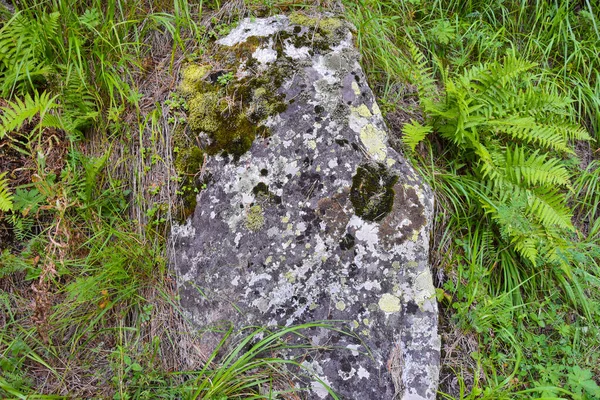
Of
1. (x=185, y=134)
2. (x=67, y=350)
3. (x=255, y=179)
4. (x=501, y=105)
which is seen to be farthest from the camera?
(x=501, y=105)

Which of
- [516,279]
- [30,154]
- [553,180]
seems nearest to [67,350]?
[30,154]

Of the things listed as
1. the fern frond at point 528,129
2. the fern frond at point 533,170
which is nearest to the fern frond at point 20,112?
the fern frond at point 528,129

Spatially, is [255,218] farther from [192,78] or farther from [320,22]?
[320,22]

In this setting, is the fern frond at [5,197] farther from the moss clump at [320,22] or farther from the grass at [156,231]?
the moss clump at [320,22]

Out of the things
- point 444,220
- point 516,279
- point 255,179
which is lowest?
point 516,279

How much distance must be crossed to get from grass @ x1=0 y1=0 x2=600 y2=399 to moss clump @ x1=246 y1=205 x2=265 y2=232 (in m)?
0.55

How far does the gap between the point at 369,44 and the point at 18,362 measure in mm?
3337

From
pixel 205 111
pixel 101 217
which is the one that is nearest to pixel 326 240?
pixel 205 111

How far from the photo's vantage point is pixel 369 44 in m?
3.51

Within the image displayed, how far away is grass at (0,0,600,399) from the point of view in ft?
8.27

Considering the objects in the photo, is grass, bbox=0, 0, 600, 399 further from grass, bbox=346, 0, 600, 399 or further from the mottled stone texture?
the mottled stone texture

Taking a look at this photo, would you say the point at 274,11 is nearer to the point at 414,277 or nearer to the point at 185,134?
the point at 185,134

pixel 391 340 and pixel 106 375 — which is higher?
pixel 391 340

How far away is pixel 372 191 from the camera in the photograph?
2.72 metres
